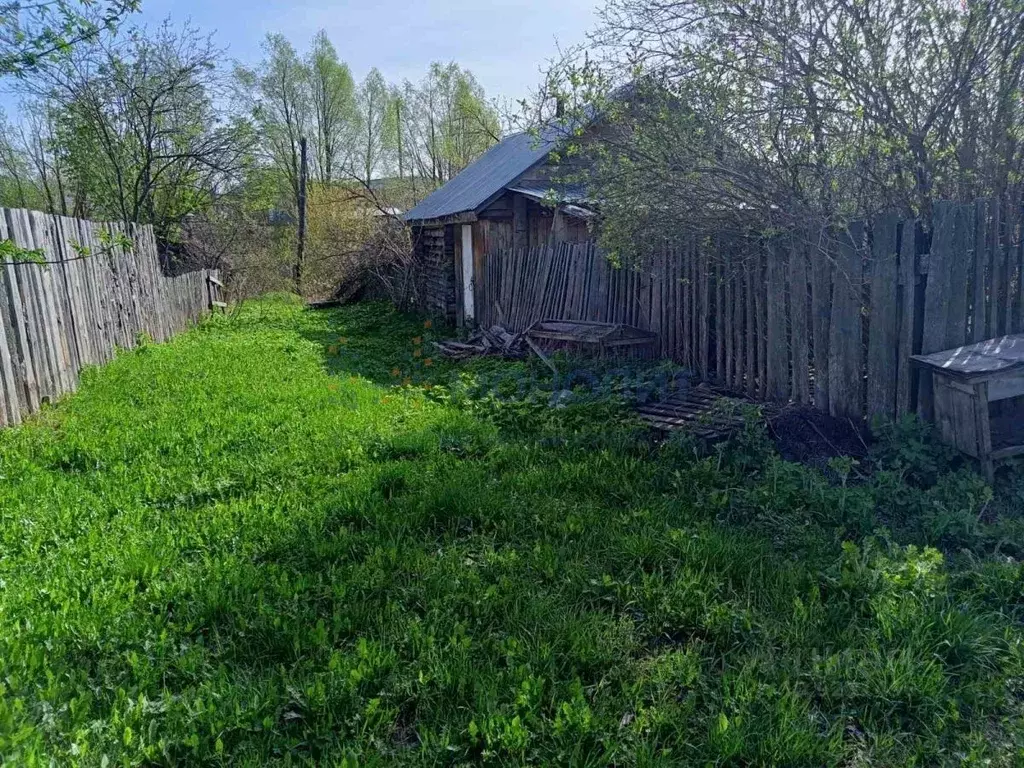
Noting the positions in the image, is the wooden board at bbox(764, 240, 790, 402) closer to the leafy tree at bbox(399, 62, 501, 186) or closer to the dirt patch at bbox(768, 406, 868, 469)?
the dirt patch at bbox(768, 406, 868, 469)

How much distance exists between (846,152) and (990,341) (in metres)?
1.79

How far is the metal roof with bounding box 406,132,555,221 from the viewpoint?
1143 cm

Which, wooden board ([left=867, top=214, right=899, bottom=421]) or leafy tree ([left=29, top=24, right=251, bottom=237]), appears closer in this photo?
Answer: wooden board ([left=867, top=214, right=899, bottom=421])

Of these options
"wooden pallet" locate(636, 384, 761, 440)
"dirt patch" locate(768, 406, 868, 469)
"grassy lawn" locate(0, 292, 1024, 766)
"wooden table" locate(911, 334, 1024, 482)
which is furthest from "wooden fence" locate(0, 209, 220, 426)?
"wooden table" locate(911, 334, 1024, 482)

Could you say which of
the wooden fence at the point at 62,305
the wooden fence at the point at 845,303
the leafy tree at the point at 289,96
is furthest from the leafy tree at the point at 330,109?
the wooden fence at the point at 845,303

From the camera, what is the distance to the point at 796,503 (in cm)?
398

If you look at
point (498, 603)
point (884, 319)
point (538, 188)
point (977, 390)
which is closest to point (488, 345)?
point (538, 188)

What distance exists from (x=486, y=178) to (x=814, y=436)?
397 inches

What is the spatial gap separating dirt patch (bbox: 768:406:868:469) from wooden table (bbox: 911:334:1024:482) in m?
0.58

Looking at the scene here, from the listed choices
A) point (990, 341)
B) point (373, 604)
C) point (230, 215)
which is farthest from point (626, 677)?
point (230, 215)

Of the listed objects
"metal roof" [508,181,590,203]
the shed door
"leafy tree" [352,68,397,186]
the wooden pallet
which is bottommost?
the wooden pallet

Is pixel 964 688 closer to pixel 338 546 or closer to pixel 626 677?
pixel 626 677

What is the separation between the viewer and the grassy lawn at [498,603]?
2240 millimetres

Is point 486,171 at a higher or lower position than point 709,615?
higher
